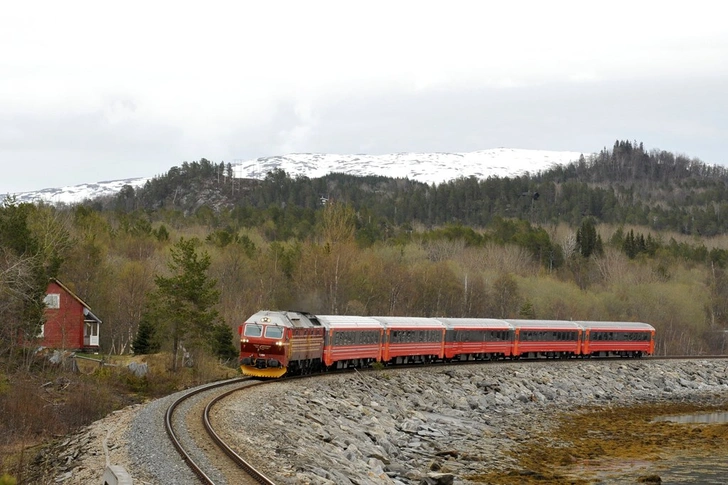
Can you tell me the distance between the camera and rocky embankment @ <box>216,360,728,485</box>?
2577 cm

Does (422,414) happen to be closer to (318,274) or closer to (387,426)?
(387,426)

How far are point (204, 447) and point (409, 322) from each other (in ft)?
110

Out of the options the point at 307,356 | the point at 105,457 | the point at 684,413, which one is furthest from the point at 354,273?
the point at 105,457

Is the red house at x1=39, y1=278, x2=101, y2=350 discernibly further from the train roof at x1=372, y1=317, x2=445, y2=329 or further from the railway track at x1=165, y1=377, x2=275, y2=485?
the railway track at x1=165, y1=377, x2=275, y2=485

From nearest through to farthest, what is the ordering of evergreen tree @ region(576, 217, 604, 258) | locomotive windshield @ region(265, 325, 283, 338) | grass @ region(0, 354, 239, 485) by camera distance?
1. grass @ region(0, 354, 239, 485)
2. locomotive windshield @ region(265, 325, 283, 338)
3. evergreen tree @ region(576, 217, 604, 258)

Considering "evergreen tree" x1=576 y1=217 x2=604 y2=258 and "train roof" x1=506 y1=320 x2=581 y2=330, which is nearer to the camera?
"train roof" x1=506 y1=320 x2=581 y2=330

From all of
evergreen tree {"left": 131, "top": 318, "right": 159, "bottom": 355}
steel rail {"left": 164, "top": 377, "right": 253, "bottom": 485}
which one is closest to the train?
steel rail {"left": 164, "top": 377, "right": 253, "bottom": 485}

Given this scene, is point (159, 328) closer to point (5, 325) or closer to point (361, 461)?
point (5, 325)

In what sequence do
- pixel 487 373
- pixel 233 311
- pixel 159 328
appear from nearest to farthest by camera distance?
pixel 159 328 → pixel 487 373 → pixel 233 311

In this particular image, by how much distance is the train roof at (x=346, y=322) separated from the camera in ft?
151

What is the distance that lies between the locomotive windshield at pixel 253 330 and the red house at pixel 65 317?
2365cm

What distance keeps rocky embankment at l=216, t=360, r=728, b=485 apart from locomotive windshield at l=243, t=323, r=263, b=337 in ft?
10.2

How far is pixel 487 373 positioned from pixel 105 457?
3926 cm

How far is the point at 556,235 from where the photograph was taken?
187250 mm
